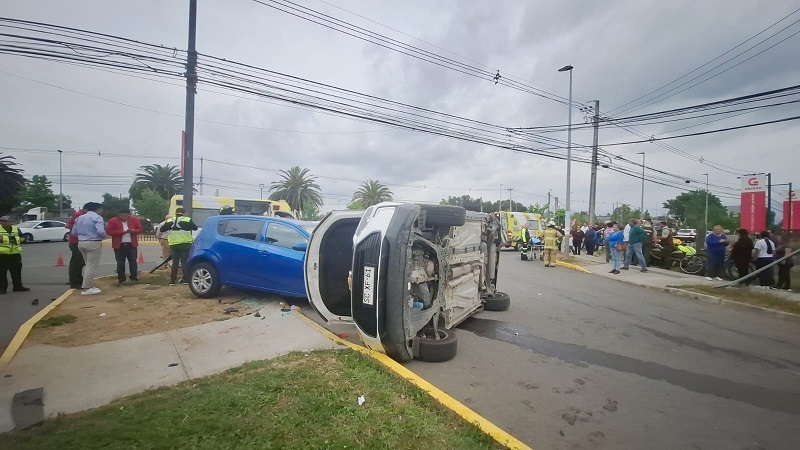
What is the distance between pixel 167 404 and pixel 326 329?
8.34 ft

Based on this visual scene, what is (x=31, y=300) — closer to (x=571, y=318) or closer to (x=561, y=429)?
(x=561, y=429)

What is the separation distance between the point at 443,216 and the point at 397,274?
144cm

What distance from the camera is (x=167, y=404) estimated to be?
329 centimetres

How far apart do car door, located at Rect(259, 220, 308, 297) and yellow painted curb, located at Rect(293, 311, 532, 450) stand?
2.06 meters

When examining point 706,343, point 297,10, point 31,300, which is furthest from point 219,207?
point 706,343

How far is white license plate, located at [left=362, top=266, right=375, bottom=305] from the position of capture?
4277 millimetres

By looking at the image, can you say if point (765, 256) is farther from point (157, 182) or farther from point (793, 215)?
point (157, 182)

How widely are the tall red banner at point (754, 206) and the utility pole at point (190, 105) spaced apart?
19.3 meters

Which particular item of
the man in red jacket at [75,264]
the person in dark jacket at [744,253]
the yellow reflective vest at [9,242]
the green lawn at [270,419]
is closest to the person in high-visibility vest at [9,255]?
the yellow reflective vest at [9,242]

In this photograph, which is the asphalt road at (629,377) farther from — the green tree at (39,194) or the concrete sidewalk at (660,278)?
the green tree at (39,194)

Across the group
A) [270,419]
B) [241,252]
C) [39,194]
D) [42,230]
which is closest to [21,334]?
[241,252]

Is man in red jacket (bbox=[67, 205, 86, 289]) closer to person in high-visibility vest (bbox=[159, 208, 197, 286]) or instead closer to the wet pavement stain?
person in high-visibility vest (bbox=[159, 208, 197, 286])

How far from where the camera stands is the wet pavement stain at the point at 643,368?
13.3 ft

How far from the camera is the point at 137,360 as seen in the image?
455 centimetres
